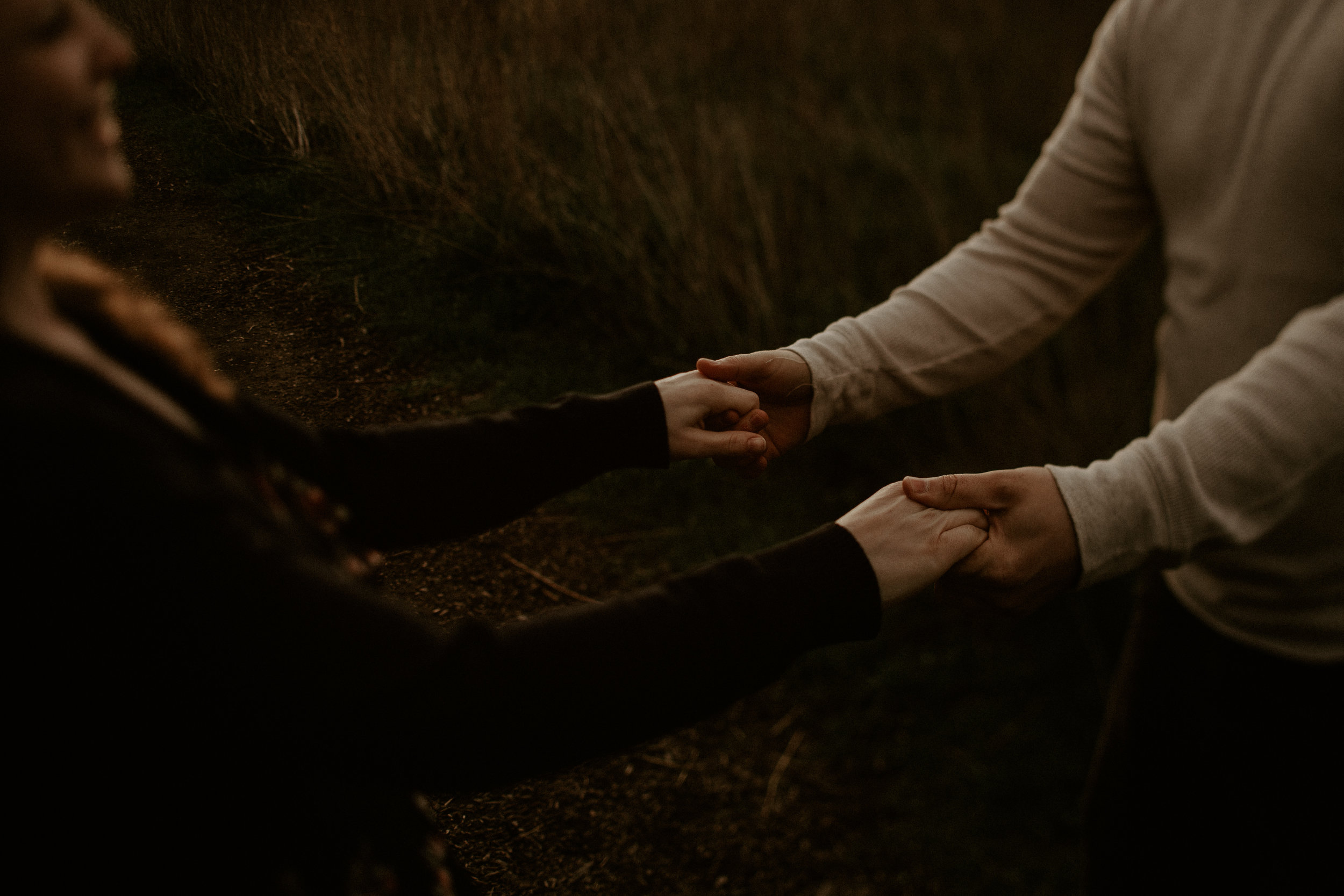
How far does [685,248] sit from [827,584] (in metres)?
0.69

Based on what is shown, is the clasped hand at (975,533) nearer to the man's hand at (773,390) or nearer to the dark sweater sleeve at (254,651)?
the man's hand at (773,390)

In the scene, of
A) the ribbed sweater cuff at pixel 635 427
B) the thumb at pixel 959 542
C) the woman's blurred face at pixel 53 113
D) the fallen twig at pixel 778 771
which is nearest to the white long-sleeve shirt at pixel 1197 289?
the thumb at pixel 959 542

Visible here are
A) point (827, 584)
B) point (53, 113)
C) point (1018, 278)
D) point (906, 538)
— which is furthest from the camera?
point (1018, 278)

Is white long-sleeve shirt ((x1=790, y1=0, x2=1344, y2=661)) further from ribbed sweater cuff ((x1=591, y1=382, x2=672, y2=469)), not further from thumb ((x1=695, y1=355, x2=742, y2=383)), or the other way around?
ribbed sweater cuff ((x1=591, y1=382, x2=672, y2=469))

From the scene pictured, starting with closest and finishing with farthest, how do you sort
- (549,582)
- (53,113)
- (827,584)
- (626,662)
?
(53,113), (626,662), (827,584), (549,582)

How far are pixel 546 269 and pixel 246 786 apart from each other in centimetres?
71

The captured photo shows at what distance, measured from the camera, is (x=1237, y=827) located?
4.98 feet

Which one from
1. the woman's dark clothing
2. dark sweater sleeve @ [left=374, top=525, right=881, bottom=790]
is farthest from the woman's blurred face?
dark sweater sleeve @ [left=374, top=525, right=881, bottom=790]

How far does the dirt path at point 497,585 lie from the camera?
830 mm

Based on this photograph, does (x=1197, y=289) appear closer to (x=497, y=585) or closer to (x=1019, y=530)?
(x=1019, y=530)

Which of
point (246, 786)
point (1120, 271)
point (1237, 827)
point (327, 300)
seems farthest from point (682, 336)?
point (1120, 271)

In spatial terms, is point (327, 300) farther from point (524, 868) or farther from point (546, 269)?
point (524, 868)

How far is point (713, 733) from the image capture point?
1.41m

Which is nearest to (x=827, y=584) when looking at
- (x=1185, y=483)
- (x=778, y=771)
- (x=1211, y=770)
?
(x=1185, y=483)
